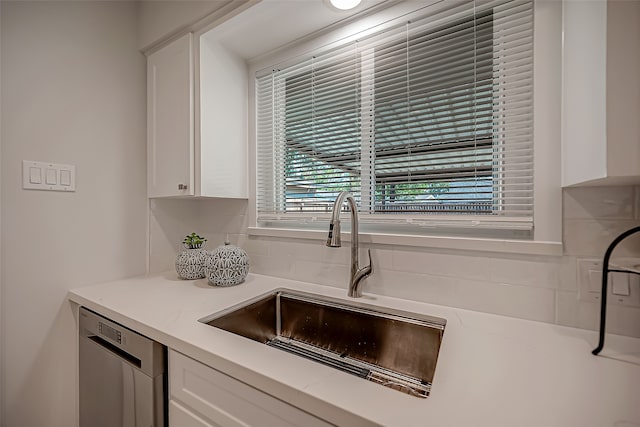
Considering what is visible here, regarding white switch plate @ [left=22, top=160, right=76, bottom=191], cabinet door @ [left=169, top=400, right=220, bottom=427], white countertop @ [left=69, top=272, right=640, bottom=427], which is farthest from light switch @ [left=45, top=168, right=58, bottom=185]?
cabinet door @ [left=169, top=400, right=220, bottom=427]

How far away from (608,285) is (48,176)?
2109 millimetres

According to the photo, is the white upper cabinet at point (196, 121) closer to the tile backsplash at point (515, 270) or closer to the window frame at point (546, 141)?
the tile backsplash at point (515, 270)

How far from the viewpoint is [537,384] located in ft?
2.00

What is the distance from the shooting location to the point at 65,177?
1.32 meters

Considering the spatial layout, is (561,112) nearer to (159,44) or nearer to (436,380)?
(436,380)

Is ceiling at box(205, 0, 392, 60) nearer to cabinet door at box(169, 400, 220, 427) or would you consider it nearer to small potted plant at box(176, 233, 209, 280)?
small potted plant at box(176, 233, 209, 280)

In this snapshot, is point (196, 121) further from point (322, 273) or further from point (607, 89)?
point (607, 89)

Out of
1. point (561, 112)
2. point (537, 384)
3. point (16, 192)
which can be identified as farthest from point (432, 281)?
point (16, 192)

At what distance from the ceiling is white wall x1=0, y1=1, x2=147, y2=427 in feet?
2.02

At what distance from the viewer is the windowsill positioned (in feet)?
3.02

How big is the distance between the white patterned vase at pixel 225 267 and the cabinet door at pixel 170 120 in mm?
334

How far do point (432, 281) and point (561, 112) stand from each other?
27.2 inches

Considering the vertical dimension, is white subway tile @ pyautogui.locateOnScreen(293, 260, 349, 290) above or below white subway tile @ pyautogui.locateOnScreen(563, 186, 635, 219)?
below

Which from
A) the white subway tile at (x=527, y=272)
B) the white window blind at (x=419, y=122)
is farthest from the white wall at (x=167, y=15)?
the white subway tile at (x=527, y=272)
